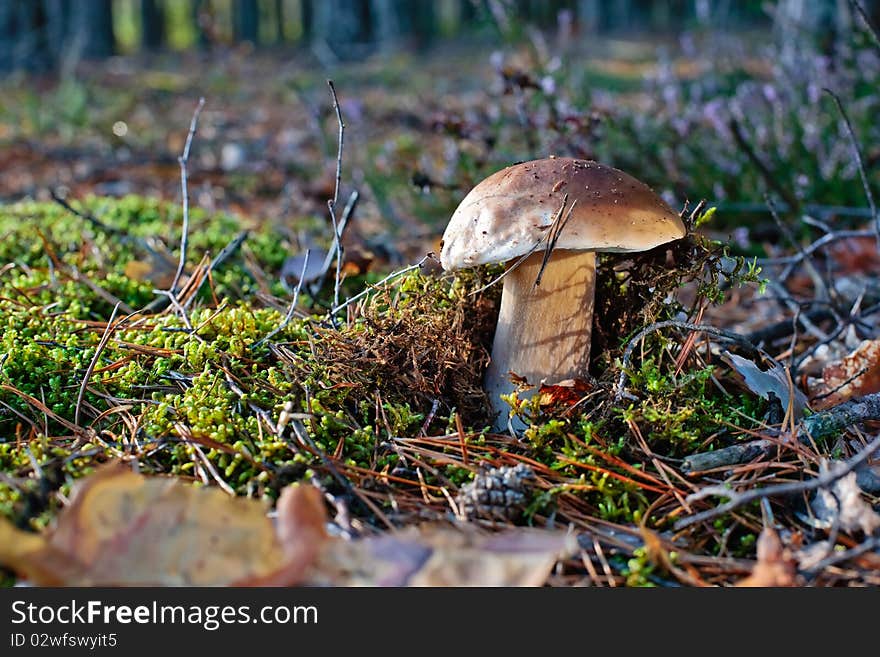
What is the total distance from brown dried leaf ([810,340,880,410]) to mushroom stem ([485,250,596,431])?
759mm

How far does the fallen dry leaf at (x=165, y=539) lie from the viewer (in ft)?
3.93

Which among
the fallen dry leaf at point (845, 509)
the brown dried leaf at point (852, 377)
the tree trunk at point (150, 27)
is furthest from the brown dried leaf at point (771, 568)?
the tree trunk at point (150, 27)

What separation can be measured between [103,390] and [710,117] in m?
3.52

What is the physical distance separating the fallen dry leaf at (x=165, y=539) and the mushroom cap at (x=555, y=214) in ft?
2.79

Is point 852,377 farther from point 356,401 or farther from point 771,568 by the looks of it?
point 356,401

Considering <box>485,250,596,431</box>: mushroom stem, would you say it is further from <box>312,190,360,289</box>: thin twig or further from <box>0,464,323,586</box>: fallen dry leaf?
<box>0,464,323,586</box>: fallen dry leaf

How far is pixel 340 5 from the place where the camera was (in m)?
20.2

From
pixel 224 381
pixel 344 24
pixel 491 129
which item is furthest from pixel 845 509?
pixel 344 24

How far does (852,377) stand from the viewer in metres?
2.20

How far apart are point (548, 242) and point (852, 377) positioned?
108cm

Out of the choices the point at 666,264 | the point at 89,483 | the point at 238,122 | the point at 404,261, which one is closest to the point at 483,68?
the point at 238,122

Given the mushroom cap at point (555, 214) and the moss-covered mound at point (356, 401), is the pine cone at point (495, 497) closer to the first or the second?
the moss-covered mound at point (356, 401)

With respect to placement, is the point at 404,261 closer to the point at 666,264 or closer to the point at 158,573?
the point at 666,264

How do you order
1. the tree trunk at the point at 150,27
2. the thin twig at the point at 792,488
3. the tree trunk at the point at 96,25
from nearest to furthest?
the thin twig at the point at 792,488 → the tree trunk at the point at 96,25 → the tree trunk at the point at 150,27
